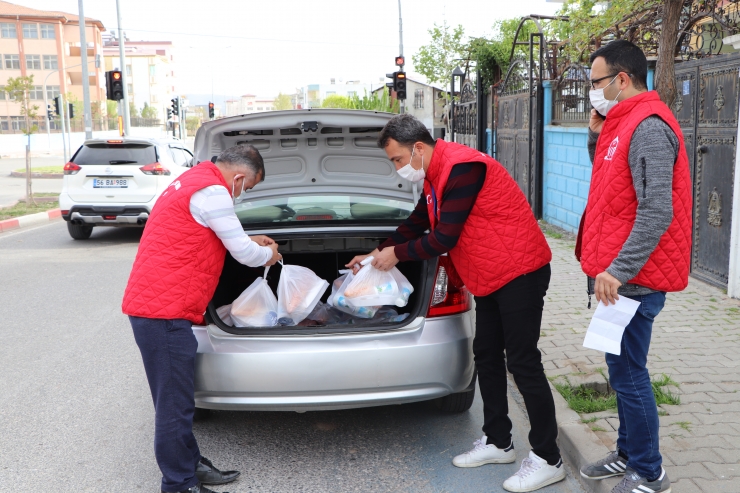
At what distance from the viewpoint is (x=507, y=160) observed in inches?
543

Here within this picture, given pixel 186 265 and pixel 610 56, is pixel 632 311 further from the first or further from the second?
pixel 186 265

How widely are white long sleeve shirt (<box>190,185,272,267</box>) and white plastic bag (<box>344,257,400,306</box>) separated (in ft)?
2.33

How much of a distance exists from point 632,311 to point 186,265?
187cm

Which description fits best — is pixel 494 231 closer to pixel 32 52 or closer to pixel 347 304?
pixel 347 304

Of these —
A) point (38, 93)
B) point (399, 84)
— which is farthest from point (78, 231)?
point (38, 93)

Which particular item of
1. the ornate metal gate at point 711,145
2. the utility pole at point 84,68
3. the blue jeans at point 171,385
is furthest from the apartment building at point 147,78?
the blue jeans at point 171,385

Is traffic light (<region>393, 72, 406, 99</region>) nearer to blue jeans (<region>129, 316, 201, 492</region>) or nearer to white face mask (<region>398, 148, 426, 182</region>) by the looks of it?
white face mask (<region>398, 148, 426, 182</region>)

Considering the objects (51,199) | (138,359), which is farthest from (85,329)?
(51,199)

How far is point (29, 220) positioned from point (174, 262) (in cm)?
1281

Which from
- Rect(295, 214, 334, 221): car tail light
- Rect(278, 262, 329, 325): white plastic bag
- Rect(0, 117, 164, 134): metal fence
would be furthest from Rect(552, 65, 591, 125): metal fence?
Rect(0, 117, 164, 134): metal fence

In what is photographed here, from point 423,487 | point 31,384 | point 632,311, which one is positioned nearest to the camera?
point 632,311

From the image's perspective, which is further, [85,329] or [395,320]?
[85,329]

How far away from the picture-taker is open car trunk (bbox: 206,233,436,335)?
3604 millimetres

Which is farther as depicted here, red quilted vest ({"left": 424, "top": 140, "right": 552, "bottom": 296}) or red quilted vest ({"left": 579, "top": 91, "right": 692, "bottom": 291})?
red quilted vest ({"left": 424, "top": 140, "right": 552, "bottom": 296})
